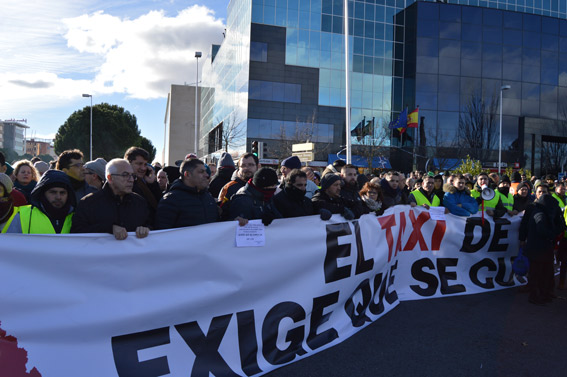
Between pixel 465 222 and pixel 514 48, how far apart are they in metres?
43.2

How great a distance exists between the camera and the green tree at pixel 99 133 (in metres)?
54.5

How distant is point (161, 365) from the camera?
329 centimetres

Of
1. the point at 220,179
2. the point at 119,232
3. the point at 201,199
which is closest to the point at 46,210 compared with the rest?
the point at 119,232

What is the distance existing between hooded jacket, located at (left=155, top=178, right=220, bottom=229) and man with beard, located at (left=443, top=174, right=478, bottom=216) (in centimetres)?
482

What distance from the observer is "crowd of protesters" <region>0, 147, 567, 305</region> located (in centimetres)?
343

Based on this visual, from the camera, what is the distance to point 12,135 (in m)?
178

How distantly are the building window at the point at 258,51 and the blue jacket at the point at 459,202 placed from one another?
32391 millimetres

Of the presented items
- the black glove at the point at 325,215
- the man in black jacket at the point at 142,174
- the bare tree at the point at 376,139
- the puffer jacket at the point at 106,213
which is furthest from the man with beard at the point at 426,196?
the bare tree at the point at 376,139

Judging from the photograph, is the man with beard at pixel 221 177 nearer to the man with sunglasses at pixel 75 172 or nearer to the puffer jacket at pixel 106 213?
the man with sunglasses at pixel 75 172

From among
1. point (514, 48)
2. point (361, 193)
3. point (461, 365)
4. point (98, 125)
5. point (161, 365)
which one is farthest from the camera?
point (98, 125)

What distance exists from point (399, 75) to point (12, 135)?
185 meters

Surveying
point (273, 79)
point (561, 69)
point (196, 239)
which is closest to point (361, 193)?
point (196, 239)

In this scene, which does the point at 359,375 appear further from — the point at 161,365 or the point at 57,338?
the point at 57,338

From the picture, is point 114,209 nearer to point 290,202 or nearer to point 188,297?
point 188,297
